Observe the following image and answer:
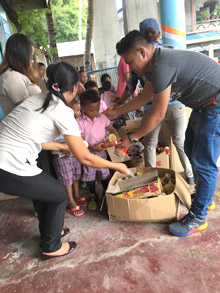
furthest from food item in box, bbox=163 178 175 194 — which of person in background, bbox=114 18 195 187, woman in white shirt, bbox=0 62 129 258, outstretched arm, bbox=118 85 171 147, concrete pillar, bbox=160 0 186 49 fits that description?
concrete pillar, bbox=160 0 186 49

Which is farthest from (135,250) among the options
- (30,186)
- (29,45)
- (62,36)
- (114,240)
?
(62,36)

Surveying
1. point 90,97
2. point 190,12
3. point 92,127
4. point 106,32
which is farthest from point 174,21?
point 190,12

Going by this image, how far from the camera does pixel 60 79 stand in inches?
51.8

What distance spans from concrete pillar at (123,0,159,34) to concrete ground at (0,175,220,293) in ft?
28.2

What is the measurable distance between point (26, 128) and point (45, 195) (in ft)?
1.58

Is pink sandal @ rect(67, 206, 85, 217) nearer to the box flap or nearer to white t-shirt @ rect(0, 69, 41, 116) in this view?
the box flap

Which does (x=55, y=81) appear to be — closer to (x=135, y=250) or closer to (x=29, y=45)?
(x=29, y=45)

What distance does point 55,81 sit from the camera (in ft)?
4.31

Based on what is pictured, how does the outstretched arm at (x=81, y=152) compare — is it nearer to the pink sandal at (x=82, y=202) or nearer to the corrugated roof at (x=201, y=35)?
the pink sandal at (x=82, y=202)

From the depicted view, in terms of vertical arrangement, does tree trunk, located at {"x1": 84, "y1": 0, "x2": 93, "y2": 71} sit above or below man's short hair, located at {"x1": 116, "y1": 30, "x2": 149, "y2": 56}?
above

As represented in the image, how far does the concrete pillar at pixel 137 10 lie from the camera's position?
838 cm

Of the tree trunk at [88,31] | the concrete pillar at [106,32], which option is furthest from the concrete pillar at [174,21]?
the concrete pillar at [106,32]

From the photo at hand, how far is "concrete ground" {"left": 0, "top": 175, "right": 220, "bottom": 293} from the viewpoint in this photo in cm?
142

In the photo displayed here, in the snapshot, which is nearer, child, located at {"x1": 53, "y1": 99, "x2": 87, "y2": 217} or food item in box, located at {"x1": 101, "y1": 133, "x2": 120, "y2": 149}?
food item in box, located at {"x1": 101, "y1": 133, "x2": 120, "y2": 149}
